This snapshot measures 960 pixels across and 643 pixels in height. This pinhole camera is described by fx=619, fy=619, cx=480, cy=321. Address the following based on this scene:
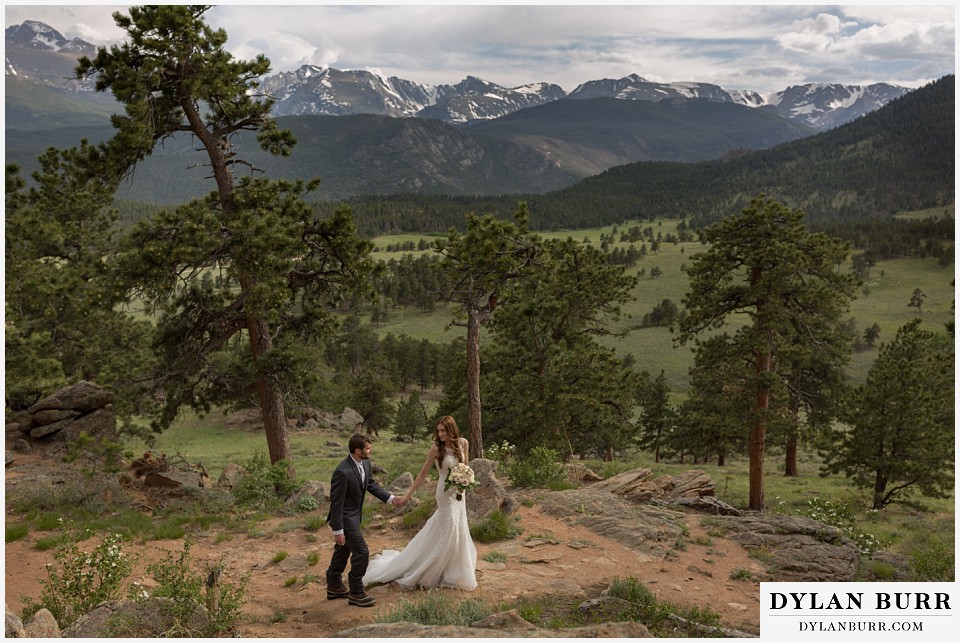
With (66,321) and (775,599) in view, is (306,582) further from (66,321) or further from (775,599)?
(66,321)

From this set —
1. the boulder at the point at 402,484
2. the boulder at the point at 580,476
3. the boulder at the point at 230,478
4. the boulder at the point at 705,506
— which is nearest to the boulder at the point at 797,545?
the boulder at the point at 705,506

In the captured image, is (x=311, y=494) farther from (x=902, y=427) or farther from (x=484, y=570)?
(x=902, y=427)

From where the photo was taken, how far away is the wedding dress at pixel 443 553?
1031 centimetres

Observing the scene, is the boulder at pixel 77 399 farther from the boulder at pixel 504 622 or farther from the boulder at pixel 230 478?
the boulder at pixel 504 622

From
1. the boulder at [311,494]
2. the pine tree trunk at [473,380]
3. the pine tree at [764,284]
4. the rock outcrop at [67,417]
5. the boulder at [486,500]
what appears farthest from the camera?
the pine tree trunk at [473,380]

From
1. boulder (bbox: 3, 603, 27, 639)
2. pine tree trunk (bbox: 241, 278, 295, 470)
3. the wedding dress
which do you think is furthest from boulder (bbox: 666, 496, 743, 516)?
boulder (bbox: 3, 603, 27, 639)

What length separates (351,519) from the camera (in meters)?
10.1

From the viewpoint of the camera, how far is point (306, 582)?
1133cm

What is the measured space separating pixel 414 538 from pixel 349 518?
1177 mm

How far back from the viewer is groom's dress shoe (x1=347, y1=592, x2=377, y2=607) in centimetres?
978

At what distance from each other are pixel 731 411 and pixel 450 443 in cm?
1782

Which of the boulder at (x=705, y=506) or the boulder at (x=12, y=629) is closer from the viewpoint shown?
the boulder at (x=12, y=629)

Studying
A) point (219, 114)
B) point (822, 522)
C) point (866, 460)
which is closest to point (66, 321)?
point (219, 114)

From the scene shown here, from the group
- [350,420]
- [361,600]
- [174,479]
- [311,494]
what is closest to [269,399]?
[174,479]
